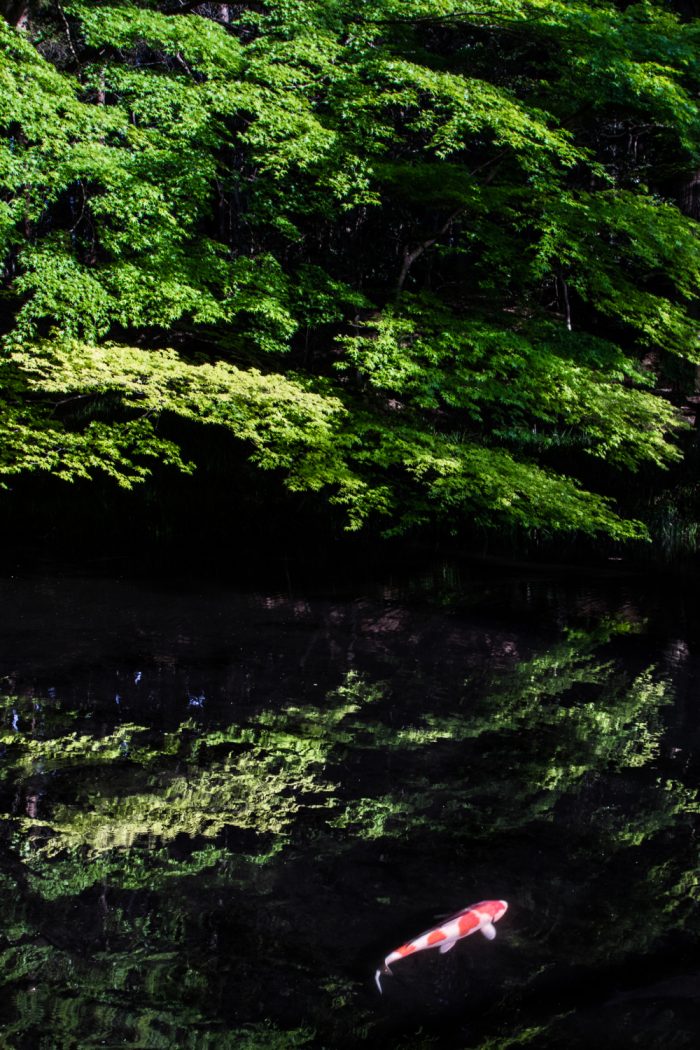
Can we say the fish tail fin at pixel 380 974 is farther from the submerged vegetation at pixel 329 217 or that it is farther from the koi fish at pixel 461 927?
the submerged vegetation at pixel 329 217

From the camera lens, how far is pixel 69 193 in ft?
31.8

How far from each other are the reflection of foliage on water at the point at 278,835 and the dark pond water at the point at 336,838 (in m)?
0.01

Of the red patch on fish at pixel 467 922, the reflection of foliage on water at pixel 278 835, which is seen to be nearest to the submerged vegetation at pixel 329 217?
the reflection of foliage on water at pixel 278 835

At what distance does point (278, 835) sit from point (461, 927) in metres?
0.92

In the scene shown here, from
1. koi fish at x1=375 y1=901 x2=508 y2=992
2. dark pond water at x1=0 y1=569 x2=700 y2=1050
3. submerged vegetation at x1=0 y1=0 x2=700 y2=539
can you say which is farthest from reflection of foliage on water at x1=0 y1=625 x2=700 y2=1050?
submerged vegetation at x1=0 y1=0 x2=700 y2=539

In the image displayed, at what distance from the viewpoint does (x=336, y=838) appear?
3.22 m

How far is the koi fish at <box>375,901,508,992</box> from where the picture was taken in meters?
2.46

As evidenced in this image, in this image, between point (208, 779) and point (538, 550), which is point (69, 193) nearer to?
point (538, 550)

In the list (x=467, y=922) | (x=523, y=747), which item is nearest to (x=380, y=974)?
(x=467, y=922)

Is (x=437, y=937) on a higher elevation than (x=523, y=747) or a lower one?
higher

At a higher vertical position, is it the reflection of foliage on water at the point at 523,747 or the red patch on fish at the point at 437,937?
the red patch on fish at the point at 437,937

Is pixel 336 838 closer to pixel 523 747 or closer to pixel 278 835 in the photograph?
pixel 278 835

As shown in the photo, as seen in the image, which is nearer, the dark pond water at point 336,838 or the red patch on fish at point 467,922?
the dark pond water at point 336,838

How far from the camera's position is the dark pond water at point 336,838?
2.30 metres
